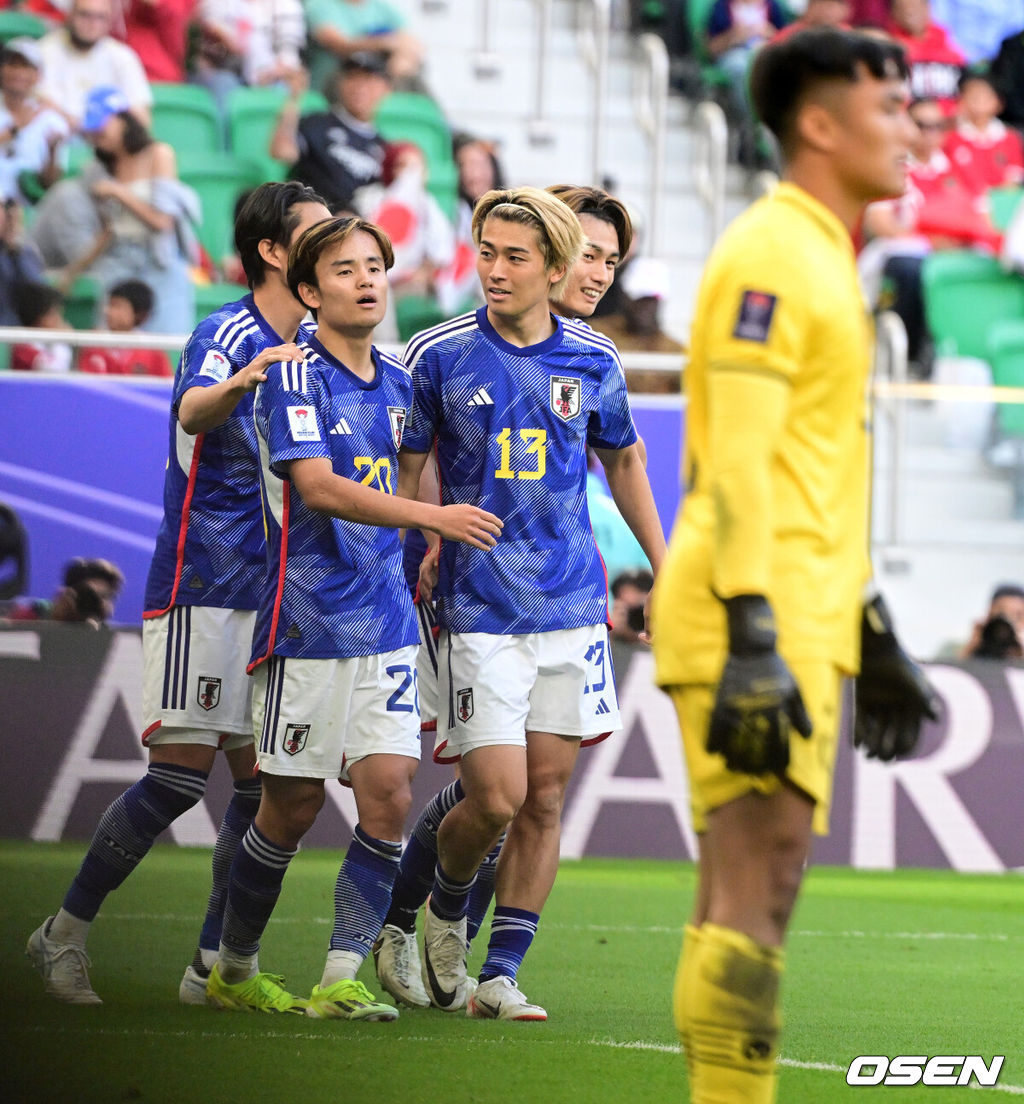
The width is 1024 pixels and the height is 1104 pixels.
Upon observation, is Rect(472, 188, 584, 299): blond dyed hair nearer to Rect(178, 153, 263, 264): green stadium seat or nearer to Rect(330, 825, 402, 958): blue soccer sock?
Rect(330, 825, 402, 958): blue soccer sock

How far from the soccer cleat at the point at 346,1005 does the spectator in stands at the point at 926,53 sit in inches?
432

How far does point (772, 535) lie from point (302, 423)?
2.01m

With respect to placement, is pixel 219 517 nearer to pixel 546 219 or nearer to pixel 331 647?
pixel 331 647

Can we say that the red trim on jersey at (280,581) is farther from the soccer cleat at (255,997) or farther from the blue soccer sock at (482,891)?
the blue soccer sock at (482,891)

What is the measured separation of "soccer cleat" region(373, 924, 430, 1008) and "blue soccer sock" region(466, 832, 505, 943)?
0.25m

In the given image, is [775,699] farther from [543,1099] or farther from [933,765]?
[933,765]

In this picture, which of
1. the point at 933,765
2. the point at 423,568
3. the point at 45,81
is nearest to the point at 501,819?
the point at 423,568

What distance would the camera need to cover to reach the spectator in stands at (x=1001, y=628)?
9.02 meters

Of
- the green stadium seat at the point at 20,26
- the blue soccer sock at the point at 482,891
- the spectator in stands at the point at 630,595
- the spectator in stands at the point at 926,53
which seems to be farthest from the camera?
the spectator in stands at the point at 926,53

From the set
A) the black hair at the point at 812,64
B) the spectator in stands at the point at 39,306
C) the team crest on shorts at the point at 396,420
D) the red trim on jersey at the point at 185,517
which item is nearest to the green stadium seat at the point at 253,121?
the spectator in stands at the point at 39,306

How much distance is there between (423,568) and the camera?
17.5ft

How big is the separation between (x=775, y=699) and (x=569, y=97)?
38.3ft

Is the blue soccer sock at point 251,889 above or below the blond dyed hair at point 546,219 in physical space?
below

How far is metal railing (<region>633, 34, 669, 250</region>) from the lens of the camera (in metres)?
12.3
